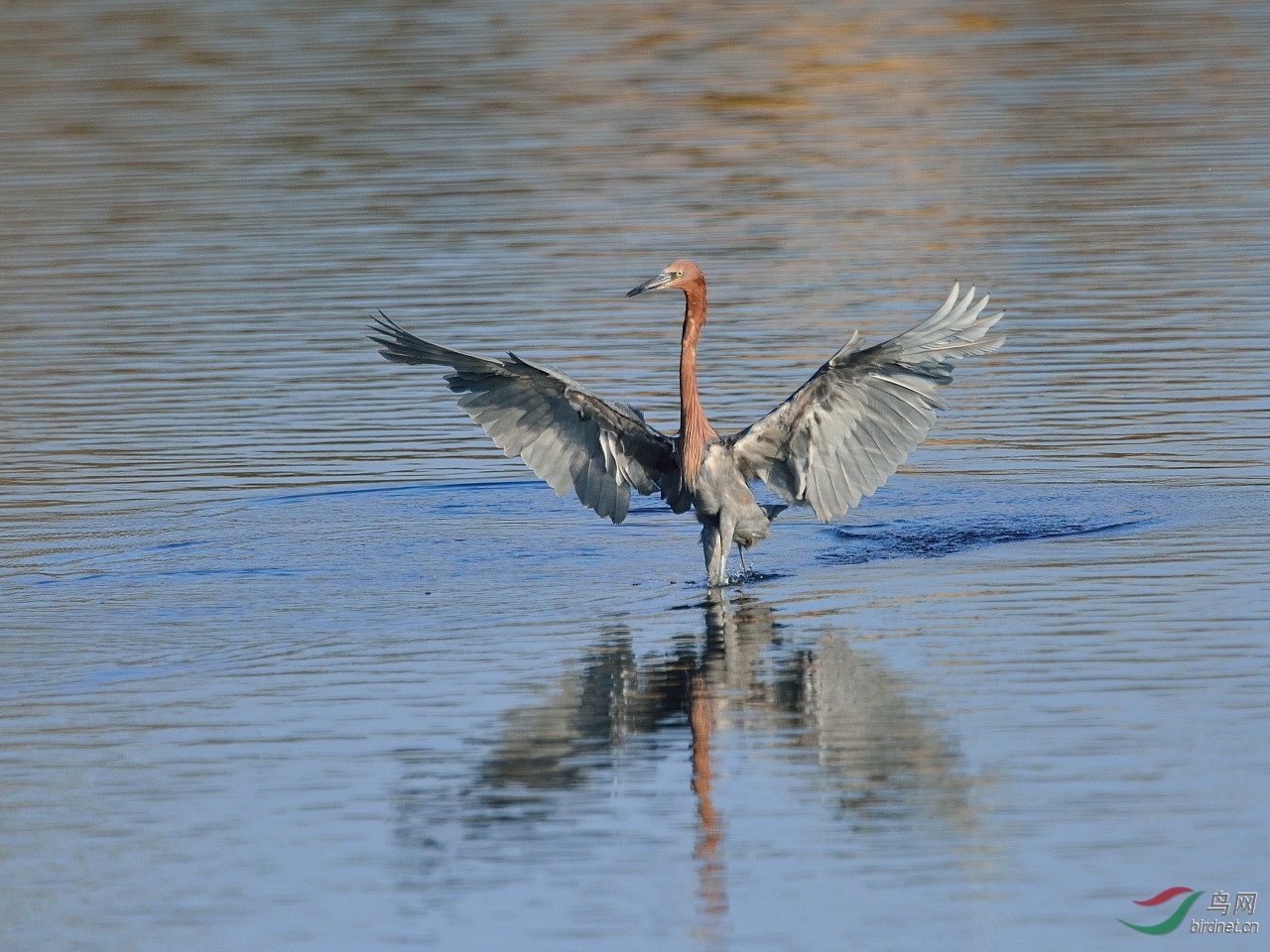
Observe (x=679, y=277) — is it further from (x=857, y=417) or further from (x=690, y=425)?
(x=857, y=417)

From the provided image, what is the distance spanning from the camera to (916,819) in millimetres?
7996

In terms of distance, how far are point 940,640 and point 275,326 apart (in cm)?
1080

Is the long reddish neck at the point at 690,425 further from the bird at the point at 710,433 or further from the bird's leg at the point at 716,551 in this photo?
the bird's leg at the point at 716,551

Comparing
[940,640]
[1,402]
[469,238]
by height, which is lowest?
[940,640]

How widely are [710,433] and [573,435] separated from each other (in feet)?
2.95

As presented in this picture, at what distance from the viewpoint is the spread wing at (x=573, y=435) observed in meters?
12.1

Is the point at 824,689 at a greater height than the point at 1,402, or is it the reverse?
the point at 1,402

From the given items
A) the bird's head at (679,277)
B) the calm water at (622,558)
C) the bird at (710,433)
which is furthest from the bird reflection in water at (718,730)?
the bird's head at (679,277)

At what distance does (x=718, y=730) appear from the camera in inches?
360

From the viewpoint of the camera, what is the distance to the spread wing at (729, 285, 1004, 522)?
11141mm

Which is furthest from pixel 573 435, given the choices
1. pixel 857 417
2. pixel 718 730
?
pixel 718 730

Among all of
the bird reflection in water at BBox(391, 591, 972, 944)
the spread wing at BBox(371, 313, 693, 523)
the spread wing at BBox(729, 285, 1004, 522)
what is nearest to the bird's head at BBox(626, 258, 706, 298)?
the spread wing at BBox(371, 313, 693, 523)

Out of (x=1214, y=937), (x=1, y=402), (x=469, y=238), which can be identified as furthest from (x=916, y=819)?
(x=469, y=238)

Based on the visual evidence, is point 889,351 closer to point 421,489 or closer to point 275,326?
point 421,489
